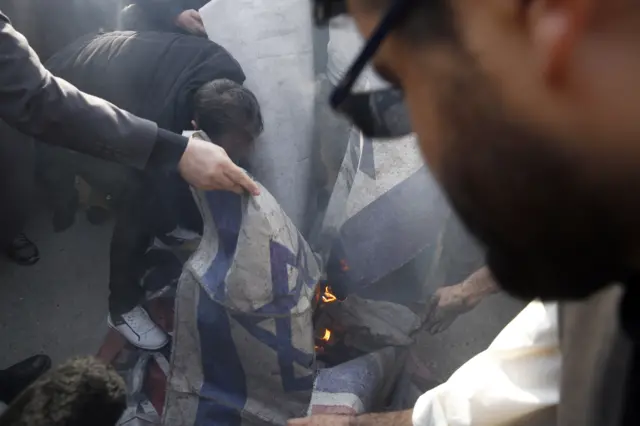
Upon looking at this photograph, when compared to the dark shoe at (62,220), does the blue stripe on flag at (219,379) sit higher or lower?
higher

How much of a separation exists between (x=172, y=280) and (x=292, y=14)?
46.9 inches

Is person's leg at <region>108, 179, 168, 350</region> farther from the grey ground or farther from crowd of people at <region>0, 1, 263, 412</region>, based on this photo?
the grey ground

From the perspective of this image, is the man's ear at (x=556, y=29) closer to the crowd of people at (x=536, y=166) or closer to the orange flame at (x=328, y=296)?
the crowd of people at (x=536, y=166)

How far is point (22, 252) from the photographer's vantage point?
3.18 m

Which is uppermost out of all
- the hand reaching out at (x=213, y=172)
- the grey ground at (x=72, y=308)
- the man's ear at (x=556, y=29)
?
the man's ear at (x=556, y=29)

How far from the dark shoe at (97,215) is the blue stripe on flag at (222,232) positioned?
5.63 ft

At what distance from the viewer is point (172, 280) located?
2672 mm

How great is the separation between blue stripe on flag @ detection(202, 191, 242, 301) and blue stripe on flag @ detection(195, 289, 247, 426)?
0.40 ft

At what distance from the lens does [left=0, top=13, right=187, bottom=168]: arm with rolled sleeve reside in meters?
1.79

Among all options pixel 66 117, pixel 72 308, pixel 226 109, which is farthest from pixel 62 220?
pixel 66 117

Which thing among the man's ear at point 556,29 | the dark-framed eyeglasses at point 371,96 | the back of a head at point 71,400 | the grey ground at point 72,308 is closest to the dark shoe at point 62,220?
the grey ground at point 72,308

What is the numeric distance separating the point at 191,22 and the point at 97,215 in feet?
3.77

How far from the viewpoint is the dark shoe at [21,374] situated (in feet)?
7.80

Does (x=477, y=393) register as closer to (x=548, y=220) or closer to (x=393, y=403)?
(x=548, y=220)
